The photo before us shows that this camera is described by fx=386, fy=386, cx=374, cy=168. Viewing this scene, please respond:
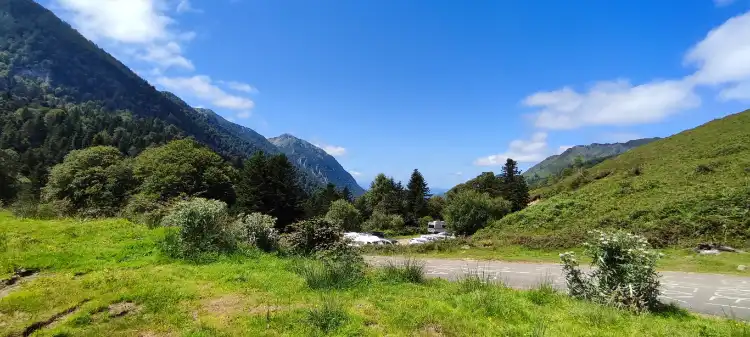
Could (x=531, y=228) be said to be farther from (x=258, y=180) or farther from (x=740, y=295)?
(x=258, y=180)

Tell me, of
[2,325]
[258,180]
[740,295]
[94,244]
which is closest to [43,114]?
[258,180]

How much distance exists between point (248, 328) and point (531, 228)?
106 feet

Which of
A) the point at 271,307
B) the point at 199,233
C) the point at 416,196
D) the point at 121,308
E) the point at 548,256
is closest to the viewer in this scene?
the point at 121,308

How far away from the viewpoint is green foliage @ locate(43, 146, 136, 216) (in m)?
49.4

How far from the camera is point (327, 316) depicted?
7.48m

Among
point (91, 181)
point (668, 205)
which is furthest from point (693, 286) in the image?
point (91, 181)

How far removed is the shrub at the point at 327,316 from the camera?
721cm

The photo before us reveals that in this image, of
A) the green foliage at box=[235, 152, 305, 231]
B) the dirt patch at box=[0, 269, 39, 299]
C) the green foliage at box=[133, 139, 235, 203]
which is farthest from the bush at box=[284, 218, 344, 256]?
the green foliage at box=[133, 139, 235, 203]

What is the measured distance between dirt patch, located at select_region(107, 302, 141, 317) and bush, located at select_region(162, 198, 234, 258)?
520cm

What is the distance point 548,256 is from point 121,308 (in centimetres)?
2423

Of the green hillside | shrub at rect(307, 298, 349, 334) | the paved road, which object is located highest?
the green hillside

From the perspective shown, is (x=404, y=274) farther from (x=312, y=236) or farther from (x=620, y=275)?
(x=620, y=275)

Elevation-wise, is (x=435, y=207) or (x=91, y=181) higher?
(x=91, y=181)

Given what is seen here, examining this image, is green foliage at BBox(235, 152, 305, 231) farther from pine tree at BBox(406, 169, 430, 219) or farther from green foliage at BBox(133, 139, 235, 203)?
pine tree at BBox(406, 169, 430, 219)
